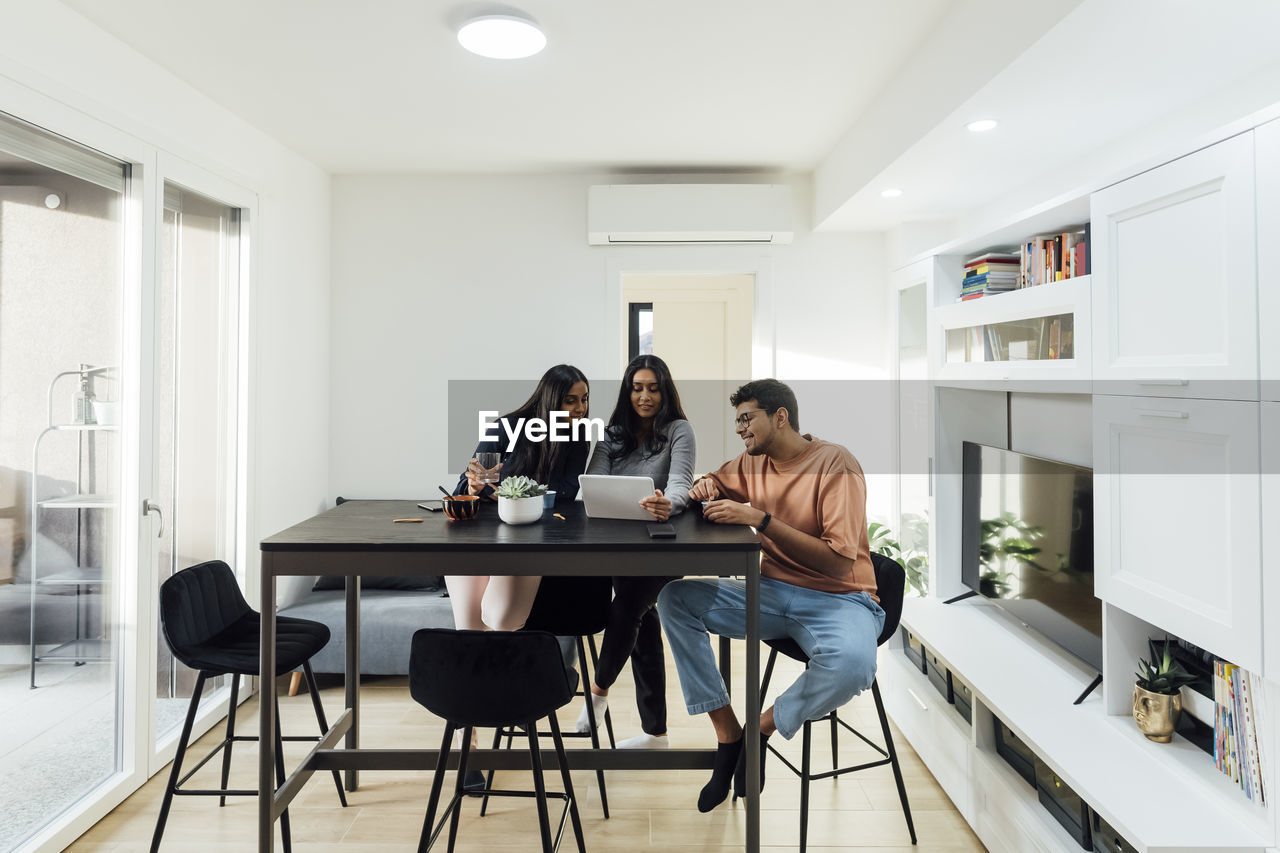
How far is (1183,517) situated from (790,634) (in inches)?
43.4

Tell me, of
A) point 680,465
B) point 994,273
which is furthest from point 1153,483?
point 680,465

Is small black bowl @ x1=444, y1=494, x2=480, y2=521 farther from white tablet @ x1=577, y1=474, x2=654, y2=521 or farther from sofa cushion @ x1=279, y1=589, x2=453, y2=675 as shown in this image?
sofa cushion @ x1=279, y1=589, x2=453, y2=675

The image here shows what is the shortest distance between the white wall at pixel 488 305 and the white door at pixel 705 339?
1.91 metres

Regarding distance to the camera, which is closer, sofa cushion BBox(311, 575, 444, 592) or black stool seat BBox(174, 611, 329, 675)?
black stool seat BBox(174, 611, 329, 675)

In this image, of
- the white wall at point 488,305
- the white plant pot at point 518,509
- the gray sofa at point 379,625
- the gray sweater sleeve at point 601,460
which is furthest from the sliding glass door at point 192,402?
the gray sweater sleeve at point 601,460

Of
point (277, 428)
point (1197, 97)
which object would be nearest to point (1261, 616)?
point (1197, 97)

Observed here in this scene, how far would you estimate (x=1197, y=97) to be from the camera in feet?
7.41

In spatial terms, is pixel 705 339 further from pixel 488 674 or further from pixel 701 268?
pixel 488 674

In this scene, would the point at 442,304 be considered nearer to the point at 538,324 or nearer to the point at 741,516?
the point at 538,324

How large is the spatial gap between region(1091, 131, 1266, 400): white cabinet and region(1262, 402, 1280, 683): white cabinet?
0.25ft

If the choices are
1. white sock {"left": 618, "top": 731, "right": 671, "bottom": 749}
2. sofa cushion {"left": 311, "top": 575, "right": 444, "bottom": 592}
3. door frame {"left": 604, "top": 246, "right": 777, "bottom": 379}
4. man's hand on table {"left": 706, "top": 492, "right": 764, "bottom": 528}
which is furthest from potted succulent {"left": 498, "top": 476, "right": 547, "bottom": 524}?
door frame {"left": 604, "top": 246, "right": 777, "bottom": 379}

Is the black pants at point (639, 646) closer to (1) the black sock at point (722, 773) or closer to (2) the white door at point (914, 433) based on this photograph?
(1) the black sock at point (722, 773)

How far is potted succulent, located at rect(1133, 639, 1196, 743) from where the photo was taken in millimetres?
1992

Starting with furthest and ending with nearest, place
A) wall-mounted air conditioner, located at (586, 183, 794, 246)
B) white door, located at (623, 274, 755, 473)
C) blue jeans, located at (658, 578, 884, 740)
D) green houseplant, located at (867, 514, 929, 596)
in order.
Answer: white door, located at (623, 274, 755, 473) → wall-mounted air conditioner, located at (586, 183, 794, 246) → green houseplant, located at (867, 514, 929, 596) → blue jeans, located at (658, 578, 884, 740)
